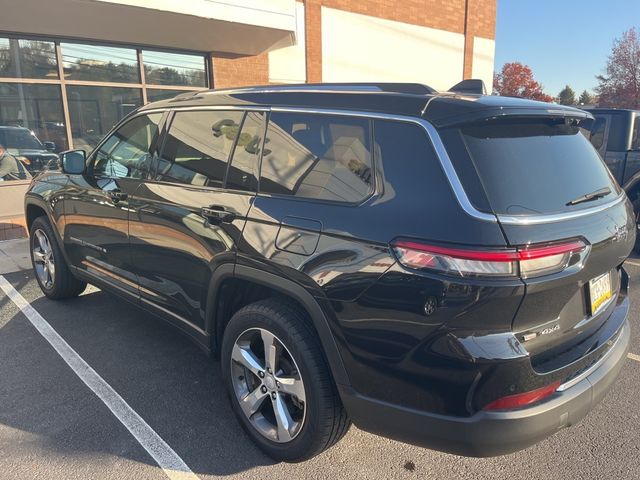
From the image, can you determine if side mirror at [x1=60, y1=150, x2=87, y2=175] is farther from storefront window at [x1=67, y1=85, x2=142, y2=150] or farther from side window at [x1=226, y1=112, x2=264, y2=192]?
storefront window at [x1=67, y1=85, x2=142, y2=150]

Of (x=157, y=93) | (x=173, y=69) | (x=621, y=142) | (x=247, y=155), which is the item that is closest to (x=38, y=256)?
(x=247, y=155)

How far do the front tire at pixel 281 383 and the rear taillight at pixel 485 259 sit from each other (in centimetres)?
67

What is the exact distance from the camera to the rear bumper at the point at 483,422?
6.40 ft

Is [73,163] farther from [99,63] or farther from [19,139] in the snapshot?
[99,63]

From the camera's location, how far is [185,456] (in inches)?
104

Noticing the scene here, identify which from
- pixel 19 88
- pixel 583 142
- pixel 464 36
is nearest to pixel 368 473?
pixel 583 142

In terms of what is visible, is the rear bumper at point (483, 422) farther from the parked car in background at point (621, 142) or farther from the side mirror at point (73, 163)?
the parked car in background at point (621, 142)

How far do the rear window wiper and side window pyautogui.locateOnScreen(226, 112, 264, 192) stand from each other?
152cm

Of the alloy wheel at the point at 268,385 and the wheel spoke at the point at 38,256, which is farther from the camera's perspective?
the wheel spoke at the point at 38,256

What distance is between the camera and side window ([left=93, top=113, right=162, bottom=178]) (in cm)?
349

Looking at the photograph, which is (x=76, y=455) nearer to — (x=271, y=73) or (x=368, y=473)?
(x=368, y=473)

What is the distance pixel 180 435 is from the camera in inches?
111

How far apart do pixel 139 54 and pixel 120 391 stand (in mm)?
8025

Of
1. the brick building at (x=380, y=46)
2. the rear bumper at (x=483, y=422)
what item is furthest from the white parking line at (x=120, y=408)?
the brick building at (x=380, y=46)
